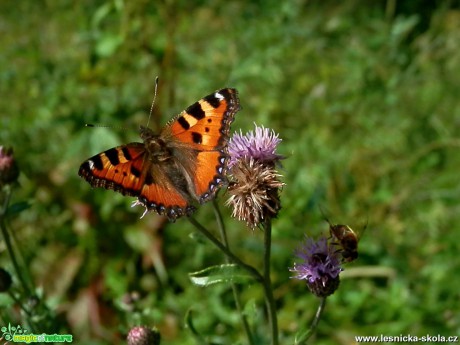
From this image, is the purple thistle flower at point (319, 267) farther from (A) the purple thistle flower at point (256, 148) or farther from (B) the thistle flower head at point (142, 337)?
(B) the thistle flower head at point (142, 337)

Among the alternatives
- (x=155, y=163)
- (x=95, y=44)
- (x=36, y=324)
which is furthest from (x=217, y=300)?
(x=95, y=44)

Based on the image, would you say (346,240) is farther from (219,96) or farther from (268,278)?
(219,96)

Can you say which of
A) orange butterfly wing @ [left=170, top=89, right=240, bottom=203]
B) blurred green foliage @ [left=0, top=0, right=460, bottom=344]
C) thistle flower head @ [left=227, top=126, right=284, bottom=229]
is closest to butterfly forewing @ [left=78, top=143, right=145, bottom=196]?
orange butterfly wing @ [left=170, top=89, right=240, bottom=203]

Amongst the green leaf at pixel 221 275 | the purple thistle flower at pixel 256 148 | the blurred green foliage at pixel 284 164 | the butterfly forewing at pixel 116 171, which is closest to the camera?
the green leaf at pixel 221 275

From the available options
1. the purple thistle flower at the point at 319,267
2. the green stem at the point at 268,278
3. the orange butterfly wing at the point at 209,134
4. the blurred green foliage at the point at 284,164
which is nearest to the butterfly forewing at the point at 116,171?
the orange butterfly wing at the point at 209,134

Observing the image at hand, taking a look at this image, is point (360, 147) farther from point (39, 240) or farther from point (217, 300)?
point (39, 240)

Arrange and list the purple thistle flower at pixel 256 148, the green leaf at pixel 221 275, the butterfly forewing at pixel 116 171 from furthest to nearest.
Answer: the purple thistle flower at pixel 256 148, the butterfly forewing at pixel 116 171, the green leaf at pixel 221 275
